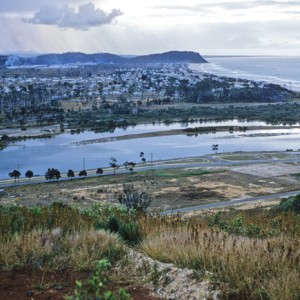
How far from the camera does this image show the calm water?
5616 centimetres

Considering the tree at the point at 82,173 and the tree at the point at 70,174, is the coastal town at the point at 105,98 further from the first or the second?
the tree at the point at 70,174

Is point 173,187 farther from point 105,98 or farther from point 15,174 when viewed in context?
point 105,98

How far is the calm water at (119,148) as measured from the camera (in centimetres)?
5616

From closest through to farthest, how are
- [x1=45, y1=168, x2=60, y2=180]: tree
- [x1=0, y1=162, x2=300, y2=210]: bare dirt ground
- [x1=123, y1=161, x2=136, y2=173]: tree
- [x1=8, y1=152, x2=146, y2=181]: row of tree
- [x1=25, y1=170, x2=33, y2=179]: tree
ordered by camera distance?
1. [x1=0, y1=162, x2=300, y2=210]: bare dirt ground
2. [x1=45, y1=168, x2=60, y2=180]: tree
3. [x1=8, y1=152, x2=146, y2=181]: row of tree
4. [x1=25, y1=170, x2=33, y2=179]: tree
5. [x1=123, y1=161, x2=136, y2=173]: tree

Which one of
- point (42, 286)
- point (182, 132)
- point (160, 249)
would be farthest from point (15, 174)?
point (42, 286)

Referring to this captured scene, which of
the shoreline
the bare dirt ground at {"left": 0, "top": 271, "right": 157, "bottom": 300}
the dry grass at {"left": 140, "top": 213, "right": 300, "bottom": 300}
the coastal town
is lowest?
the shoreline

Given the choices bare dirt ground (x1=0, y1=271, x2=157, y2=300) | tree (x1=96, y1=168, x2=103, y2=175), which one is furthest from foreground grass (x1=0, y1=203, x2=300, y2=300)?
tree (x1=96, y1=168, x2=103, y2=175)

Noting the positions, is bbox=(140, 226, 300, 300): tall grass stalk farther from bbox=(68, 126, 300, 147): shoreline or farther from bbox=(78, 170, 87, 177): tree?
bbox=(68, 126, 300, 147): shoreline

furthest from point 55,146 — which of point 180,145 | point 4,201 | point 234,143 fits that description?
point 4,201

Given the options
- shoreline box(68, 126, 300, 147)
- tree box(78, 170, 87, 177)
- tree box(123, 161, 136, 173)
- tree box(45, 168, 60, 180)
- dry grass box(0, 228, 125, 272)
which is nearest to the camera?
dry grass box(0, 228, 125, 272)

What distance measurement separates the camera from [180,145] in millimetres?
66875

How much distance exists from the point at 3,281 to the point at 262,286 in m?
2.81

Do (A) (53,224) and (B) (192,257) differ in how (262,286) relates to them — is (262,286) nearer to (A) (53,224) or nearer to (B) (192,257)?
(B) (192,257)

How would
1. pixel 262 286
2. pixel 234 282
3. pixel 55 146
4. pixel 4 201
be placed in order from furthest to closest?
pixel 55 146 → pixel 4 201 → pixel 234 282 → pixel 262 286
